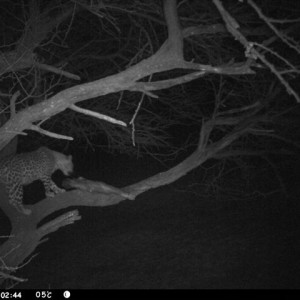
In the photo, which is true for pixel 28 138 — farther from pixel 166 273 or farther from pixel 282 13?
pixel 282 13

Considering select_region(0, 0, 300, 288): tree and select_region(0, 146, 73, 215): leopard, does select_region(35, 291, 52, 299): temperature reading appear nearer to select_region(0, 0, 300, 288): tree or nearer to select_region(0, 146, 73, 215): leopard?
select_region(0, 0, 300, 288): tree

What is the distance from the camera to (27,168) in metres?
7.73

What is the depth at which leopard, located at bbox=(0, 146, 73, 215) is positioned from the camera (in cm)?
729

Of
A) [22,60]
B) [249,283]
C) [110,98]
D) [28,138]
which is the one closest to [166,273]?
[249,283]

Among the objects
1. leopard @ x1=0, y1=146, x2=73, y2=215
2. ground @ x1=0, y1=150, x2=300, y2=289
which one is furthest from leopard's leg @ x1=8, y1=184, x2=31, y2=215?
ground @ x1=0, y1=150, x2=300, y2=289

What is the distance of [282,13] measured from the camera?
5.92m

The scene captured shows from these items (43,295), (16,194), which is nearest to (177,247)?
(43,295)

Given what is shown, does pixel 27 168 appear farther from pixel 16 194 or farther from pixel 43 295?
pixel 43 295

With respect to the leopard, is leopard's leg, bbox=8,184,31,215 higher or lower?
lower

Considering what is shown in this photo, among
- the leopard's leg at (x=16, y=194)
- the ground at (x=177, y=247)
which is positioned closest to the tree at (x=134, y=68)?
the leopard's leg at (x=16, y=194)

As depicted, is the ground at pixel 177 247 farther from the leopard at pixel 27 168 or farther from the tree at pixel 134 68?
the tree at pixel 134 68

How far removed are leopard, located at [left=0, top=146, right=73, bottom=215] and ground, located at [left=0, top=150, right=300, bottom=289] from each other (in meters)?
1.28

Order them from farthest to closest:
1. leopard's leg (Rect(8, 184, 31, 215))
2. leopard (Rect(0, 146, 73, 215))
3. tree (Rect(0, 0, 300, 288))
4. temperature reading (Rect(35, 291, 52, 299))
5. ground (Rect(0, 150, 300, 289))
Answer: leopard (Rect(0, 146, 73, 215)) < leopard's leg (Rect(8, 184, 31, 215)) < ground (Rect(0, 150, 300, 289)) < temperature reading (Rect(35, 291, 52, 299)) < tree (Rect(0, 0, 300, 288))

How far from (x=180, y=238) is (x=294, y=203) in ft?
10.1
